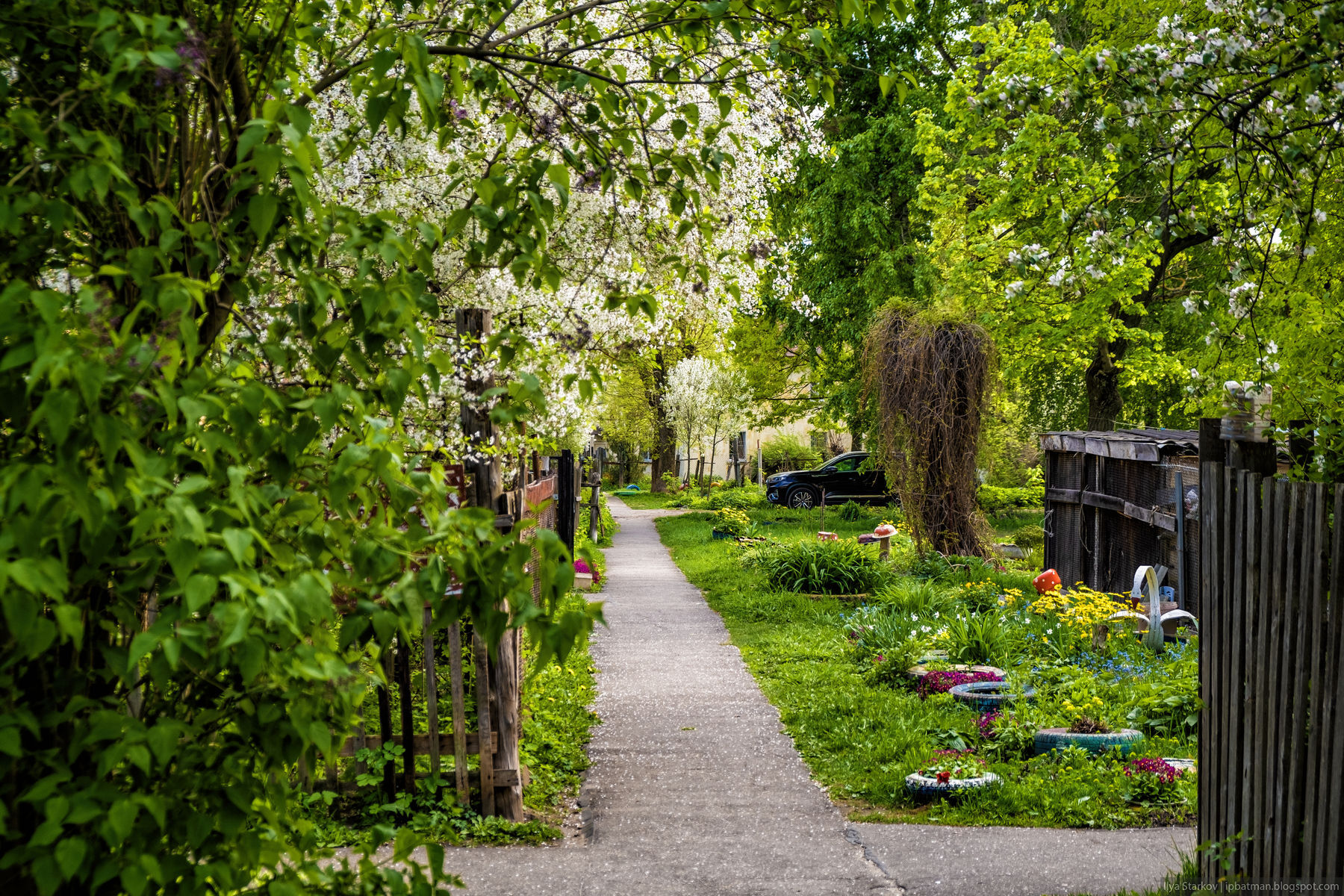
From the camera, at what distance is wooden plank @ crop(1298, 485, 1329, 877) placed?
322 centimetres

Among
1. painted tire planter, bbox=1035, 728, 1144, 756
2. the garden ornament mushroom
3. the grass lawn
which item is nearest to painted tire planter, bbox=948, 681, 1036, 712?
the grass lawn

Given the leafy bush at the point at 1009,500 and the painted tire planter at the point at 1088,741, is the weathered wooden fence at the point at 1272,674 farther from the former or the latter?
the leafy bush at the point at 1009,500

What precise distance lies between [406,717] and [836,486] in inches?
1027

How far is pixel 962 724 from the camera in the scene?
723cm

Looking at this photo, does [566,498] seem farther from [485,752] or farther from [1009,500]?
[1009,500]

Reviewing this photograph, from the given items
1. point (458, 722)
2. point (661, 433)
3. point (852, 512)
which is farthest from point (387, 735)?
point (661, 433)

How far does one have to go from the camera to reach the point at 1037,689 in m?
7.55

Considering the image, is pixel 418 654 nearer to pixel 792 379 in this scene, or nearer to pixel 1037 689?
pixel 1037 689

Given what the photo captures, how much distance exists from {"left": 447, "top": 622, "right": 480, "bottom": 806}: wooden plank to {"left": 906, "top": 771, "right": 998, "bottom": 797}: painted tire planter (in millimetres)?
2434

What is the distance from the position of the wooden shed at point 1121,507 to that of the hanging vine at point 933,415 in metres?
1.11

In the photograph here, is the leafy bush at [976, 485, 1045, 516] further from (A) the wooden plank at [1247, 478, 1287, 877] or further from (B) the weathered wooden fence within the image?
(A) the wooden plank at [1247, 478, 1287, 877]

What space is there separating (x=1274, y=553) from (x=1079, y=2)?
66.4ft

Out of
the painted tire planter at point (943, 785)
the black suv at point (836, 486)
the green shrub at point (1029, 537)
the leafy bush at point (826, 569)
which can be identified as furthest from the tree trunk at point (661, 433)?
the painted tire planter at point (943, 785)

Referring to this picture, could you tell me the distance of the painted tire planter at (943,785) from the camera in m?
5.94
